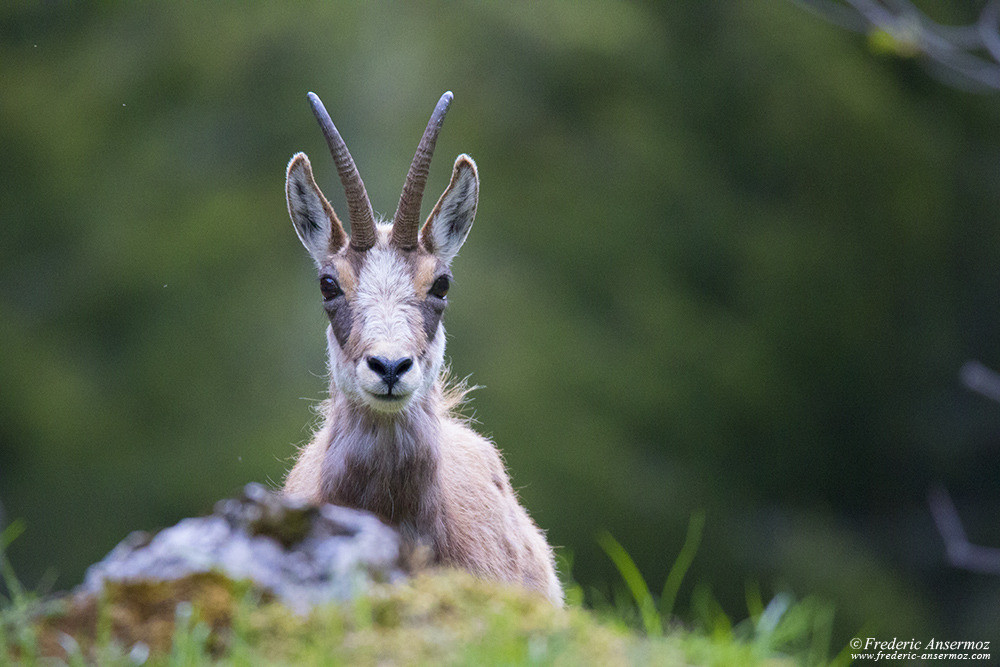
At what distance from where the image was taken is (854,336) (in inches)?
636

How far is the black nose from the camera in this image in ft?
19.9

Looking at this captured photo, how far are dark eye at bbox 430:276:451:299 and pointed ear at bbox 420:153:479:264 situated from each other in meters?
0.31

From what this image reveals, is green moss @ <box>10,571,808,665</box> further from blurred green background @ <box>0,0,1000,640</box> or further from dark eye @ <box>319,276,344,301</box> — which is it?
blurred green background @ <box>0,0,1000,640</box>

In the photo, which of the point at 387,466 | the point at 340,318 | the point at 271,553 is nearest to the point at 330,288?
the point at 340,318

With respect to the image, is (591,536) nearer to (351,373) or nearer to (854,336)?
(854,336)

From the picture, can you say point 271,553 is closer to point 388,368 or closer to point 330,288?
point 388,368

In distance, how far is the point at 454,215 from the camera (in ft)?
23.9

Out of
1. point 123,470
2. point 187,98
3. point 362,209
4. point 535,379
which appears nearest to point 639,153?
point 535,379

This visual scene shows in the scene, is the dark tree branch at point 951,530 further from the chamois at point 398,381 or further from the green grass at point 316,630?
the green grass at point 316,630

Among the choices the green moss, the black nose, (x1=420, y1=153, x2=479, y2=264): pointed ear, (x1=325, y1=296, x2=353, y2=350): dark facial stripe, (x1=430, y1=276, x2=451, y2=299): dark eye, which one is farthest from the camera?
(x1=420, y1=153, x2=479, y2=264): pointed ear

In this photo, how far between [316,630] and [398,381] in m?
2.32

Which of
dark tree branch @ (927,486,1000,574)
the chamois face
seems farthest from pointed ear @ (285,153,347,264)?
dark tree branch @ (927,486,1000,574)

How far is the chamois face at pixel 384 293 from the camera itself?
6195 millimetres

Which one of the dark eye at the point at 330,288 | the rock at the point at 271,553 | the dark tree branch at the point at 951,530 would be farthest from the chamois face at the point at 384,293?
the dark tree branch at the point at 951,530
